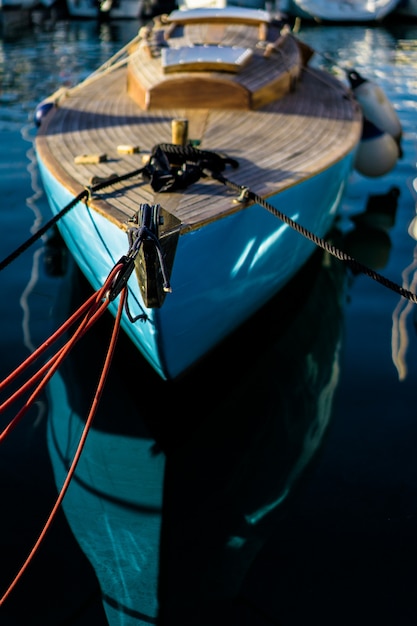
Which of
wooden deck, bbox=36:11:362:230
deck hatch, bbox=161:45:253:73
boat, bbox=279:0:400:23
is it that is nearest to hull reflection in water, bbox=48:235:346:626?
wooden deck, bbox=36:11:362:230

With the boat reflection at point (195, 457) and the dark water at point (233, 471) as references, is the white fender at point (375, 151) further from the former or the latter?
the boat reflection at point (195, 457)

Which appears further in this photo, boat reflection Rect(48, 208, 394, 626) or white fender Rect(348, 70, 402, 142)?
white fender Rect(348, 70, 402, 142)

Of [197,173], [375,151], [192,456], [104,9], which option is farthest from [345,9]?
[192,456]

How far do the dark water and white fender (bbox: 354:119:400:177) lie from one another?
2.34m

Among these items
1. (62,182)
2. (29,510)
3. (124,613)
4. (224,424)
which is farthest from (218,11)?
(124,613)

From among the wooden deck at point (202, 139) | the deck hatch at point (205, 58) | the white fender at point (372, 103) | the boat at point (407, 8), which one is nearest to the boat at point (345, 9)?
the boat at point (407, 8)

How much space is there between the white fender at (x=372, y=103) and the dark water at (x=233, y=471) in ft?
11.5

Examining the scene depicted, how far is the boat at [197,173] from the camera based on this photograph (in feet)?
16.5

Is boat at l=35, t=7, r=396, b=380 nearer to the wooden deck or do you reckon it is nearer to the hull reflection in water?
the wooden deck

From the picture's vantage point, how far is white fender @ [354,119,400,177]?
998 cm

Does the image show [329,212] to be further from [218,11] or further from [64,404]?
[218,11]

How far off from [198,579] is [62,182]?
3441 millimetres

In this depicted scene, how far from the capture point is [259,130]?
289 inches

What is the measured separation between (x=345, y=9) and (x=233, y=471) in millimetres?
30365
